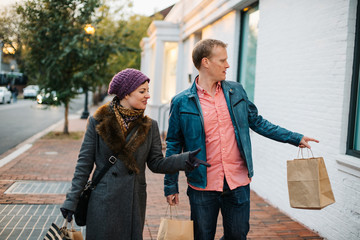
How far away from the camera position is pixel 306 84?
16.8 ft

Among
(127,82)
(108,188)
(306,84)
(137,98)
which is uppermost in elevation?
(306,84)

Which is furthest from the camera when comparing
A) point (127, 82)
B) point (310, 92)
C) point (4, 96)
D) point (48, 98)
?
point (4, 96)

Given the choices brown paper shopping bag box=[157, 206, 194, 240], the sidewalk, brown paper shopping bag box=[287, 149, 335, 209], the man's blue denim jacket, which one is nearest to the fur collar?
the man's blue denim jacket

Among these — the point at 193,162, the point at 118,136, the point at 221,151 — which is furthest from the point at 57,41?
the point at 193,162

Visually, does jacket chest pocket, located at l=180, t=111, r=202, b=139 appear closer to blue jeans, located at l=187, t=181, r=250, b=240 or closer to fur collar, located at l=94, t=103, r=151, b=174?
fur collar, located at l=94, t=103, r=151, b=174

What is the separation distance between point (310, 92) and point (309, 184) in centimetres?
230

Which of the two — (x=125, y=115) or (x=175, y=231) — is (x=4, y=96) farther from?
(x=175, y=231)

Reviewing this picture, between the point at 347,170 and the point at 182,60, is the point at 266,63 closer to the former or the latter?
the point at 347,170

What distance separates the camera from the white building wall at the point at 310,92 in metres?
4.32

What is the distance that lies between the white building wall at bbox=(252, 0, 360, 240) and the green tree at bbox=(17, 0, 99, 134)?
344 inches

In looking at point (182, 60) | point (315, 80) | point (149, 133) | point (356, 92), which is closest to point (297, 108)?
point (315, 80)

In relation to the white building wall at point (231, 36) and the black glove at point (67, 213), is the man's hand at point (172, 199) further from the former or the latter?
the white building wall at point (231, 36)

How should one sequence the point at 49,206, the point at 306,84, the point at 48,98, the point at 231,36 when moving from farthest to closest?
the point at 48,98
the point at 231,36
the point at 49,206
the point at 306,84

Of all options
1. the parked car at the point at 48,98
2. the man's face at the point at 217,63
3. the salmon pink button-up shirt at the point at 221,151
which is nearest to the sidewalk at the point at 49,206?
the salmon pink button-up shirt at the point at 221,151
